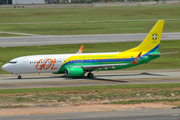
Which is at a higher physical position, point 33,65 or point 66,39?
point 66,39

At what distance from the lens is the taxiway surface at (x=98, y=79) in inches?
1879

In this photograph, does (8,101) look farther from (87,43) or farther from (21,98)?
(87,43)

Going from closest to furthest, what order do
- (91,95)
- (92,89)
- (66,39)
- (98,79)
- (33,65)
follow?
1. (91,95)
2. (92,89)
3. (33,65)
4. (98,79)
5. (66,39)

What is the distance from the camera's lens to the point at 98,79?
172ft

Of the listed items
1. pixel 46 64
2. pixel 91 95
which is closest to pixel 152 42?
pixel 46 64

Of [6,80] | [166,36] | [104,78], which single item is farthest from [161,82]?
[166,36]

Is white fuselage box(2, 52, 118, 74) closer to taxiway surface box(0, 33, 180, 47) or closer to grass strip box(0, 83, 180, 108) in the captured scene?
grass strip box(0, 83, 180, 108)

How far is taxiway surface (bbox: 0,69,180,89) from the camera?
47.7 m

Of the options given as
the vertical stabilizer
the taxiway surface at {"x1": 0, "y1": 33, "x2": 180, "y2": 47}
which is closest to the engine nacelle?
the vertical stabilizer

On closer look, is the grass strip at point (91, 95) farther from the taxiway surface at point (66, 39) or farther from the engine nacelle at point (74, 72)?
the taxiway surface at point (66, 39)

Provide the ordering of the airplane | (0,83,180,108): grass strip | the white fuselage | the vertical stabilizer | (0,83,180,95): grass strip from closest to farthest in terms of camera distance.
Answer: (0,83,180,108): grass strip
(0,83,180,95): grass strip
the white fuselage
the airplane
the vertical stabilizer

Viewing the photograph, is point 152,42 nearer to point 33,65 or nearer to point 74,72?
point 74,72

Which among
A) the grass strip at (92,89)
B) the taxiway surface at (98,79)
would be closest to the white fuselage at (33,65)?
the taxiway surface at (98,79)

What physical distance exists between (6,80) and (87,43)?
36.9 metres
